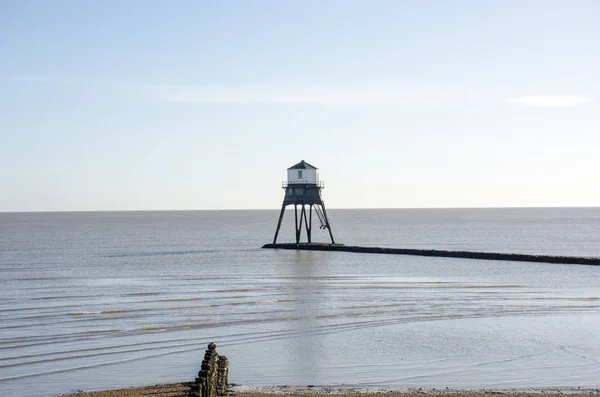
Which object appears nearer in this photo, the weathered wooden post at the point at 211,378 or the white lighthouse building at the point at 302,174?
the weathered wooden post at the point at 211,378

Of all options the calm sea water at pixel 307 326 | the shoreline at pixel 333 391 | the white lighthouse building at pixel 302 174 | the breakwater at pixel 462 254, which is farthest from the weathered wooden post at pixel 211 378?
the white lighthouse building at pixel 302 174

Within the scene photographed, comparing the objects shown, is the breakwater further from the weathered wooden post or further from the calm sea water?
the weathered wooden post

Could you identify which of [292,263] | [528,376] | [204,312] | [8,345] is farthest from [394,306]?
[292,263]

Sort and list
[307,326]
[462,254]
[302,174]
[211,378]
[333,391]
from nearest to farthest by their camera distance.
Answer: [211,378]
[333,391]
[307,326]
[462,254]
[302,174]

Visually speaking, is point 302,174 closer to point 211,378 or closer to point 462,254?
point 462,254

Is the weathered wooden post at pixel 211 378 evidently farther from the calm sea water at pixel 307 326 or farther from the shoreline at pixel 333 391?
the calm sea water at pixel 307 326

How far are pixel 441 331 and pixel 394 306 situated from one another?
23.1 ft

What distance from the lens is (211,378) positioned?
17.9 m

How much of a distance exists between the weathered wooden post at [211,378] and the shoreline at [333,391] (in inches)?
13.3

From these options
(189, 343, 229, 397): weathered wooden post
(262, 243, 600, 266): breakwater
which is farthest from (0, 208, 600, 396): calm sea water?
(262, 243, 600, 266): breakwater

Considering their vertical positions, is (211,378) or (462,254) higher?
(462,254)

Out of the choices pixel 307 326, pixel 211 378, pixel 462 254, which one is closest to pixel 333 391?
pixel 211 378

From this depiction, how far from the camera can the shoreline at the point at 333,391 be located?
18.4 m

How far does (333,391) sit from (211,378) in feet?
10.4
